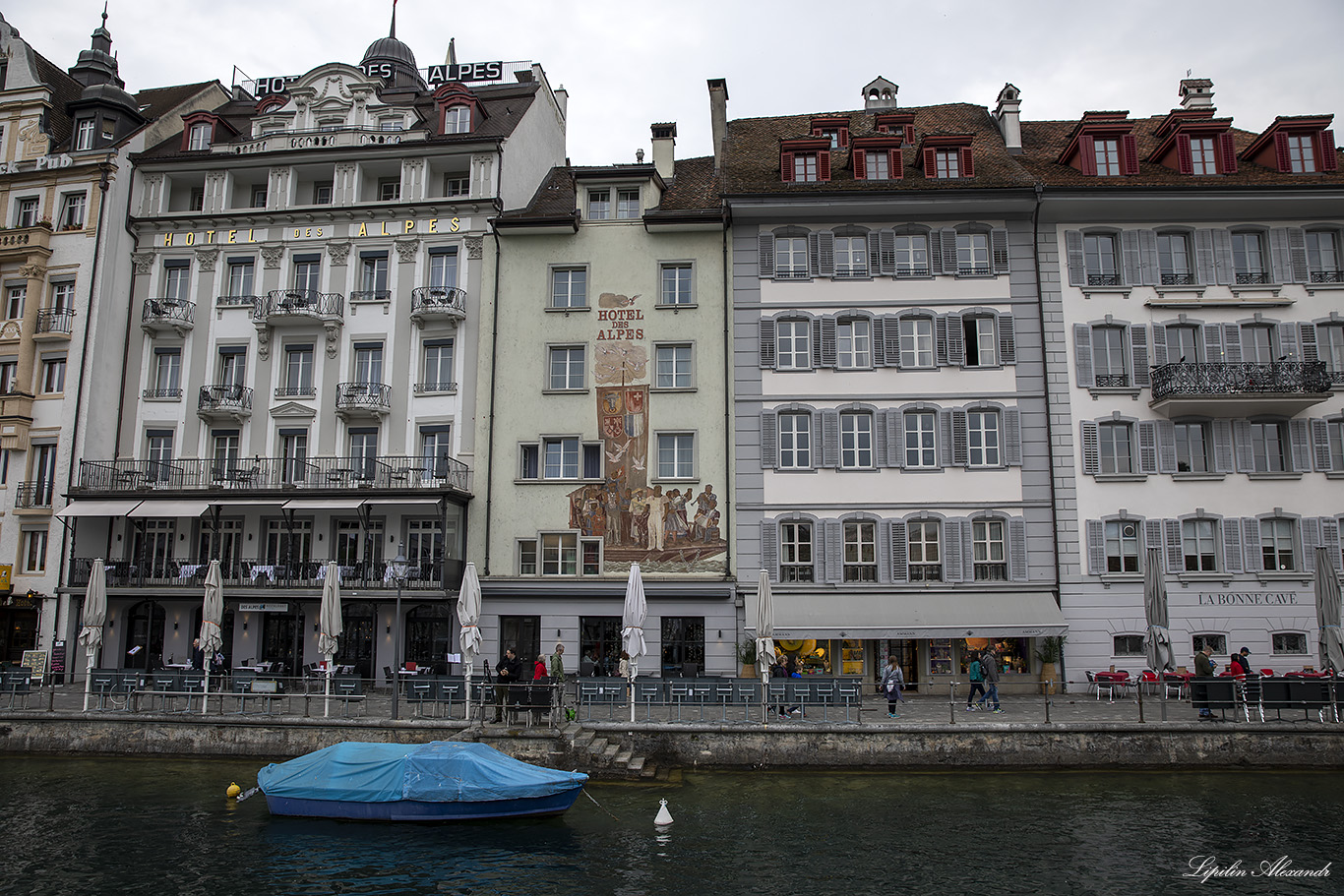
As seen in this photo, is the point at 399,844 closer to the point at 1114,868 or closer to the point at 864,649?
the point at 1114,868

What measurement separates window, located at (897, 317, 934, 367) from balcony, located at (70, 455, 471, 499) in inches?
647

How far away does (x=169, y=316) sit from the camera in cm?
3738

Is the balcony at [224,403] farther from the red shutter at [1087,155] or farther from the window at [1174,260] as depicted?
the window at [1174,260]

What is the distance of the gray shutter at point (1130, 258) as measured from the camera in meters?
33.8

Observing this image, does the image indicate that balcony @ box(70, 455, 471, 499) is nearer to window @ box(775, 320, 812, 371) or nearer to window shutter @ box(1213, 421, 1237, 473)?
window @ box(775, 320, 812, 371)

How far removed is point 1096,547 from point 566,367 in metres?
19.7

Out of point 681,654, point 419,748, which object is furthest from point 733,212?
point 419,748

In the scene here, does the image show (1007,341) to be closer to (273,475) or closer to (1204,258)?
(1204,258)

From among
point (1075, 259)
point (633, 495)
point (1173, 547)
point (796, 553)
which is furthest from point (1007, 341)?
point (633, 495)

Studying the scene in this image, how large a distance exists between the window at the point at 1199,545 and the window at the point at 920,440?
28.5ft

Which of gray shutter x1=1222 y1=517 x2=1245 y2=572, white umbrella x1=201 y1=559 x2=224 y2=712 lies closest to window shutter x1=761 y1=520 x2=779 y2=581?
gray shutter x1=1222 y1=517 x2=1245 y2=572

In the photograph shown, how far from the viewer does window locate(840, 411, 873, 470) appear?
3334 cm

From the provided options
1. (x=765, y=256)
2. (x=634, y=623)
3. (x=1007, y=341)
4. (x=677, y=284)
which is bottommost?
(x=634, y=623)

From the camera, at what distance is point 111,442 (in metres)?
37.2
